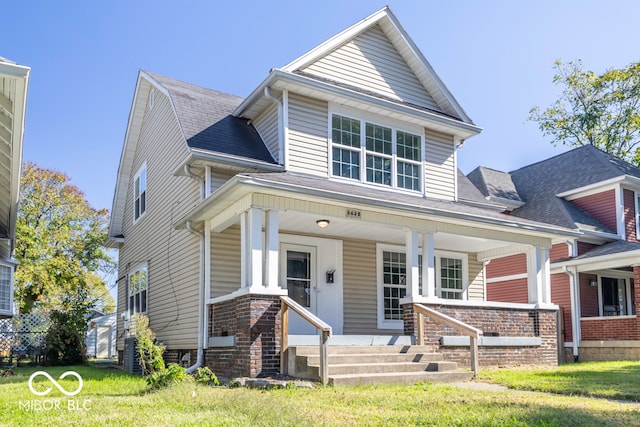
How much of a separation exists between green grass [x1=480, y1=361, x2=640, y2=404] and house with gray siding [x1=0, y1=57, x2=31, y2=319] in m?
7.41

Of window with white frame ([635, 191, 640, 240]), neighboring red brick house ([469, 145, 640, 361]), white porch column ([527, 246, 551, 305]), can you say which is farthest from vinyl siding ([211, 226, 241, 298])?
window with white frame ([635, 191, 640, 240])

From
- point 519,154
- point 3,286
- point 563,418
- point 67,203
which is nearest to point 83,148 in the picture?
point 67,203

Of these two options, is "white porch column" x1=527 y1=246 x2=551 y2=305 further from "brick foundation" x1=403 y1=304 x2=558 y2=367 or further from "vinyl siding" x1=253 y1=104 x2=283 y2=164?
"vinyl siding" x1=253 y1=104 x2=283 y2=164

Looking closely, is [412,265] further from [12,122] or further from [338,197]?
[12,122]

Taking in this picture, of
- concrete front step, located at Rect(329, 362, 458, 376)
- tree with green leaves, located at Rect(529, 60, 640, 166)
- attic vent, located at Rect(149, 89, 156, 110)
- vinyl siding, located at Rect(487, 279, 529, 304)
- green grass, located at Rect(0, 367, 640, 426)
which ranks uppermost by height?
tree with green leaves, located at Rect(529, 60, 640, 166)

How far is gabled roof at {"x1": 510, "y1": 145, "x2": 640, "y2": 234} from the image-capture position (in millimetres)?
19453

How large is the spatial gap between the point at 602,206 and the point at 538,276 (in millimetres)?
8076

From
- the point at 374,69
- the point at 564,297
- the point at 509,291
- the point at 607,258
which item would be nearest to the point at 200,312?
the point at 374,69

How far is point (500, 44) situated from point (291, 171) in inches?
363

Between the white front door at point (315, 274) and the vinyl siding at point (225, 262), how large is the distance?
3.80 ft

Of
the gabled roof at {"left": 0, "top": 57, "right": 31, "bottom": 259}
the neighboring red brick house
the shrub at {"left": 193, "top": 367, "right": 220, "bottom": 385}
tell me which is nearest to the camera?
the gabled roof at {"left": 0, "top": 57, "right": 31, "bottom": 259}

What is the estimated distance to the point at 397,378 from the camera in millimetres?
9062

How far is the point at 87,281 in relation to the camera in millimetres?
30812

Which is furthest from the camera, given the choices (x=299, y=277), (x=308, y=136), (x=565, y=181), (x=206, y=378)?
(x=565, y=181)
